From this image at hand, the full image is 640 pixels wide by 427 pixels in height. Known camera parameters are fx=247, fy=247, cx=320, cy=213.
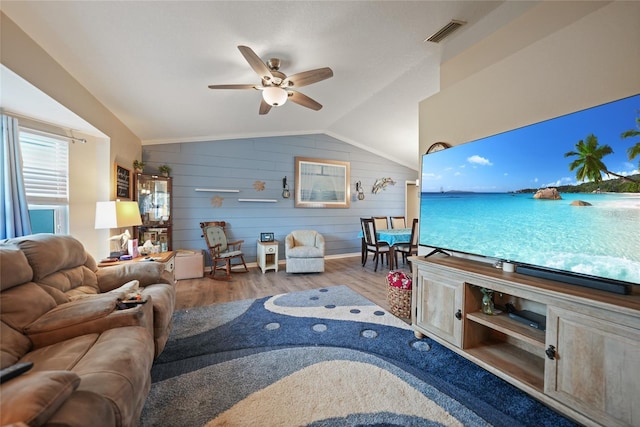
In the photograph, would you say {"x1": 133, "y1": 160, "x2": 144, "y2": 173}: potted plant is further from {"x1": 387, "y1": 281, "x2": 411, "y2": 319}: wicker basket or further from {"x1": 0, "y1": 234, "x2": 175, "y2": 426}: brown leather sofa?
{"x1": 387, "y1": 281, "x2": 411, "y2": 319}: wicker basket

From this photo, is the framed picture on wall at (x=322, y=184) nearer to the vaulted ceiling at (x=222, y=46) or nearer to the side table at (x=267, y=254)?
the side table at (x=267, y=254)

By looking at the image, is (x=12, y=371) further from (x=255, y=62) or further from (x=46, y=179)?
(x=46, y=179)

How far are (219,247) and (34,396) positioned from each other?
374cm

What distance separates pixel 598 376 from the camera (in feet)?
4.00

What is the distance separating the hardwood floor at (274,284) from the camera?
10.8 feet

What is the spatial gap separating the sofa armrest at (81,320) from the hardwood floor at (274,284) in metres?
1.64

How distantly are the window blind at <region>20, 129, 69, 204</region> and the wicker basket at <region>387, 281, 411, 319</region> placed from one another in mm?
3709

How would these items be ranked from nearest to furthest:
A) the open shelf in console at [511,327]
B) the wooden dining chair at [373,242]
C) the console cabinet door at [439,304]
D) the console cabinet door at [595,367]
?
1. the console cabinet door at [595,367]
2. the open shelf in console at [511,327]
3. the console cabinet door at [439,304]
4. the wooden dining chair at [373,242]

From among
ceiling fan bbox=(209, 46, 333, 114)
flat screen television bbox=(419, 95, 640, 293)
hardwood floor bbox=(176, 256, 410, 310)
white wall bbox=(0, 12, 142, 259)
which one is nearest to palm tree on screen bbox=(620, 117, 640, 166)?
flat screen television bbox=(419, 95, 640, 293)

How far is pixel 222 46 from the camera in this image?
7.23 ft

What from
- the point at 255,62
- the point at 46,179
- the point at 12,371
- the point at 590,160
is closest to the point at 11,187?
the point at 46,179

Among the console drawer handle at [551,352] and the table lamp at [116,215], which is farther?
the table lamp at [116,215]

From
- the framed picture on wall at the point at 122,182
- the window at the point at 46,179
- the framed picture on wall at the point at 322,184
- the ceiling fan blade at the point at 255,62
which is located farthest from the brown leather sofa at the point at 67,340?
the framed picture on wall at the point at 322,184

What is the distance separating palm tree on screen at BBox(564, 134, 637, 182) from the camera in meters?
1.37
